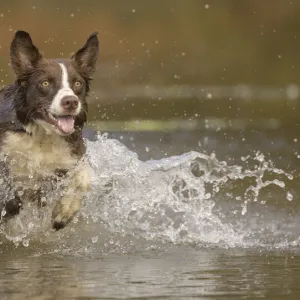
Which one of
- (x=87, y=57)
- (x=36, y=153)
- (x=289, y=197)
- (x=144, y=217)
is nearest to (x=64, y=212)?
(x=36, y=153)

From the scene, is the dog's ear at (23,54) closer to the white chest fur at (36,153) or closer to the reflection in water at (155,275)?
the white chest fur at (36,153)

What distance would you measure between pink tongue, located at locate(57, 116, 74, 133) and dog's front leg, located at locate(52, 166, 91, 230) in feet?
1.59

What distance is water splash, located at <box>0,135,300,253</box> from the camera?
8.93 metres

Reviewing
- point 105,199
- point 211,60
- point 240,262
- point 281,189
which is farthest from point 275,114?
point 240,262

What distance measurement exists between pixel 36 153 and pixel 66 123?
39cm

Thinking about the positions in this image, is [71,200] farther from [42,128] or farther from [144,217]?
[144,217]

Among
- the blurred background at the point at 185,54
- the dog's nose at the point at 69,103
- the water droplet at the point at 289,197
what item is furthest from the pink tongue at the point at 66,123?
the blurred background at the point at 185,54

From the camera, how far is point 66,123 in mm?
8477

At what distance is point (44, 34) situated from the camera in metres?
Answer: 19.8

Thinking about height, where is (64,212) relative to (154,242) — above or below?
above

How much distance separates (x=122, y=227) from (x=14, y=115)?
1.28 meters

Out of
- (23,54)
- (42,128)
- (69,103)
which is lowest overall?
(42,128)

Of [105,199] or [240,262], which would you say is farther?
[105,199]

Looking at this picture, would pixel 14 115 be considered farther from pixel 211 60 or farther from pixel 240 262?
pixel 211 60
